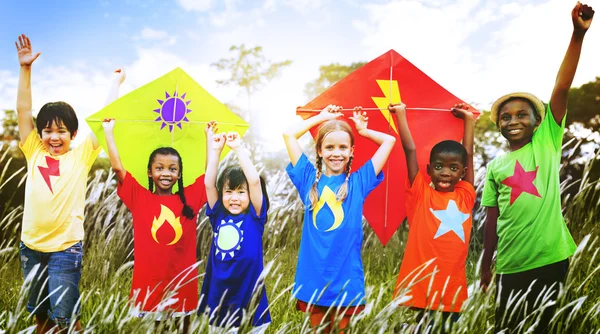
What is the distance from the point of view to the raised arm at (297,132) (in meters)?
3.32

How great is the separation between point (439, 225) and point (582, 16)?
1.52 metres

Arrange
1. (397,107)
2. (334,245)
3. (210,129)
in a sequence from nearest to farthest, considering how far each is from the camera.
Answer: (334,245), (397,107), (210,129)

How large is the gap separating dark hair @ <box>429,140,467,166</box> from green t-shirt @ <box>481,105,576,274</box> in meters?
0.26

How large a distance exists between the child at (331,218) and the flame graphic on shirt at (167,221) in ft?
2.82

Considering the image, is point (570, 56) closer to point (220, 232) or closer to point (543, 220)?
point (543, 220)

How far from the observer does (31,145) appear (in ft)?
12.0

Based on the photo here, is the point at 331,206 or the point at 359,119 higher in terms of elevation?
the point at 359,119

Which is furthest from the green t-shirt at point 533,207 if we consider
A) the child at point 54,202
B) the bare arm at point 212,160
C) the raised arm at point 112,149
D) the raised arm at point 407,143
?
the child at point 54,202

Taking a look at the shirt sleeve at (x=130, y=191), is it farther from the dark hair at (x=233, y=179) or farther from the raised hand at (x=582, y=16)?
the raised hand at (x=582, y=16)

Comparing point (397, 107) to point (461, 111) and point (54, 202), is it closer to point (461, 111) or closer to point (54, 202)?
point (461, 111)

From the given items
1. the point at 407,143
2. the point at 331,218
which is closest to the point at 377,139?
the point at 407,143

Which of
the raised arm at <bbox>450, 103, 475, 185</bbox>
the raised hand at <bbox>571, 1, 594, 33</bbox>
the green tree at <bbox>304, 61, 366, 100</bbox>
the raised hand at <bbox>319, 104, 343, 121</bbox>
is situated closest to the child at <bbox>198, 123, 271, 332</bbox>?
the raised hand at <bbox>319, 104, 343, 121</bbox>

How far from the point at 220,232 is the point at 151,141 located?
0.98m

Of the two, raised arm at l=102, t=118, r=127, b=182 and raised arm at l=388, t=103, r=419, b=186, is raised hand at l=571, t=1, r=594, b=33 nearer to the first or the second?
raised arm at l=388, t=103, r=419, b=186
